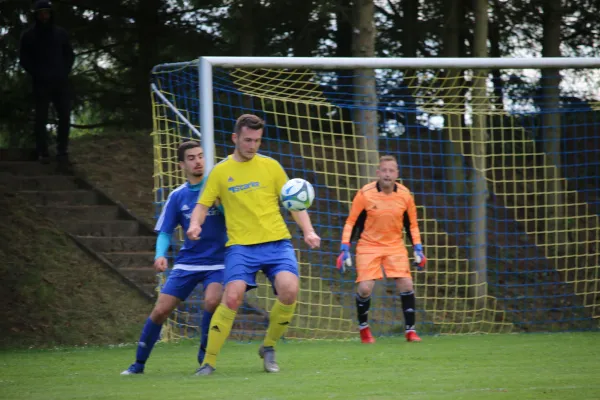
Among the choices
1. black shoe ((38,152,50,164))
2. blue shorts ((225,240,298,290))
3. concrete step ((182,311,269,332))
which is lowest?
concrete step ((182,311,269,332))

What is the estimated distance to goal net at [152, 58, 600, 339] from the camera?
42.9ft

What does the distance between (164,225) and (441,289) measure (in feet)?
26.4

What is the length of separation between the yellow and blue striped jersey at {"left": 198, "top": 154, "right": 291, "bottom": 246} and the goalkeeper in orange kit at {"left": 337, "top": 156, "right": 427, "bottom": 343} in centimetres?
313

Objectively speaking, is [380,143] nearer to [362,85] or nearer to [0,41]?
[362,85]

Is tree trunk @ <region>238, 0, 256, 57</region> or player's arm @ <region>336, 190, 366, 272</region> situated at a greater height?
tree trunk @ <region>238, 0, 256, 57</region>

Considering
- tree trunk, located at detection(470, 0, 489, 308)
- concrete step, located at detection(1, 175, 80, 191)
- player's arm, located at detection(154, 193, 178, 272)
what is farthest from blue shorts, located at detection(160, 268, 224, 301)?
concrete step, located at detection(1, 175, 80, 191)

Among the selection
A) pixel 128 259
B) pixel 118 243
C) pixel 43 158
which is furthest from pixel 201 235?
pixel 43 158

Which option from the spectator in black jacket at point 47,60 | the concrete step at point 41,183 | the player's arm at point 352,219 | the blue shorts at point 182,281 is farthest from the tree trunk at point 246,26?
the blue shorts at point 182,281

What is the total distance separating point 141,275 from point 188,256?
18.2 feet

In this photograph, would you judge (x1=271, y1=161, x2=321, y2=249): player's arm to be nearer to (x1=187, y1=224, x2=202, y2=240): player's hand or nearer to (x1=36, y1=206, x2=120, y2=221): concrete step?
(x1=187, y1=224, x2=202, y2=240): player's hand

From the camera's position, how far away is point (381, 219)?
1023cm

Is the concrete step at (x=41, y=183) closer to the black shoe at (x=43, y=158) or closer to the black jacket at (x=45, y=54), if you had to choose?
the black shoe at (x=43, y=158)

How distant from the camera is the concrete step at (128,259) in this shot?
1302 centimetres

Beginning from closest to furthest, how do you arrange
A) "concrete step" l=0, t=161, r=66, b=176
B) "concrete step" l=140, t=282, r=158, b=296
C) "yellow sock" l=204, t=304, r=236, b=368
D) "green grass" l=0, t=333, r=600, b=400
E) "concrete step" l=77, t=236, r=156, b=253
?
"green grass" l=0, t=333, r=600, b=400 → "yellow sock" l=204, t=304, r=236, b=368 → "concrete step" l=140, t=282, r=158, b=296 → "concrete step" l=77, t=236, r=156, b=253 → "concrete step" l=0, t=161, r=66, b=176
